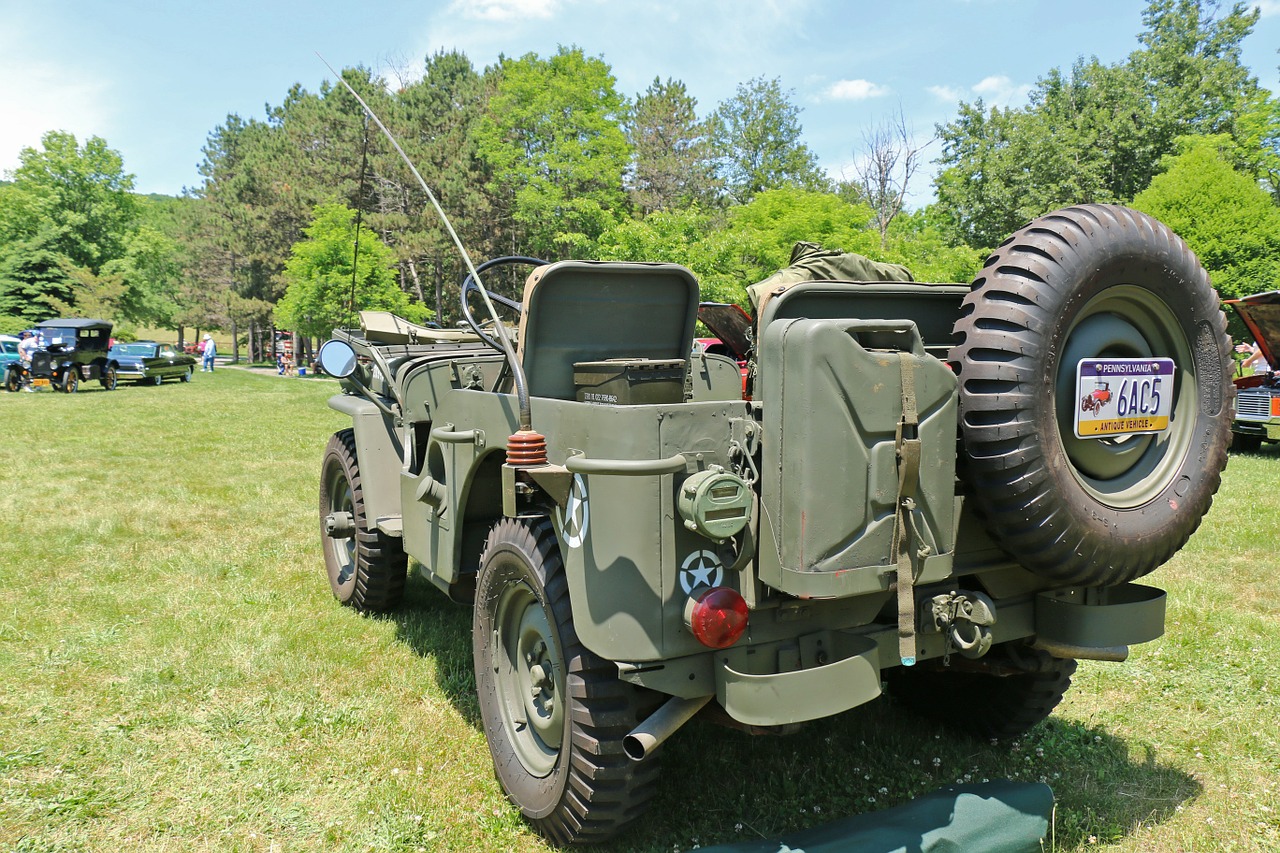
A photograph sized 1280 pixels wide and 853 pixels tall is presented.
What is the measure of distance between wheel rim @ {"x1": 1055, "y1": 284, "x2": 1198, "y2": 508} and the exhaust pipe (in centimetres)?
135

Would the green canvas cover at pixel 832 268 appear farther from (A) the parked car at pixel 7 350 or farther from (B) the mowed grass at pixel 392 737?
(A) the parked car at pixel 7 350

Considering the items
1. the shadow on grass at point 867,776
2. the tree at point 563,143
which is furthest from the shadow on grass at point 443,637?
the tree at point 563,143

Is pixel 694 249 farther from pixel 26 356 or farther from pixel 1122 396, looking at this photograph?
pixel 1122 396

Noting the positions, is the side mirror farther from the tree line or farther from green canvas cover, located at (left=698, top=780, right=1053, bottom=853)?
the tree line

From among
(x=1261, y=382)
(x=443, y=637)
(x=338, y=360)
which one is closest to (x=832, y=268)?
(x=338, y=360)

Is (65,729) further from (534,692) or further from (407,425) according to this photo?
(534,692)

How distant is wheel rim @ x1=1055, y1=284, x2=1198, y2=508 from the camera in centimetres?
286

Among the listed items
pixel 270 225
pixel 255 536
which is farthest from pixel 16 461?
pixel 270 225

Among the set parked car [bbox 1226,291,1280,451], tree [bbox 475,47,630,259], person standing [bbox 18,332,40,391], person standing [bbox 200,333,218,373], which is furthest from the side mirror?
person standing [bbox 200,333,218,373]

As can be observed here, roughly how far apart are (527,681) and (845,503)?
152cm

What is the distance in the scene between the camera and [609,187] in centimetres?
2873

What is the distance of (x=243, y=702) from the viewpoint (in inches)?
171

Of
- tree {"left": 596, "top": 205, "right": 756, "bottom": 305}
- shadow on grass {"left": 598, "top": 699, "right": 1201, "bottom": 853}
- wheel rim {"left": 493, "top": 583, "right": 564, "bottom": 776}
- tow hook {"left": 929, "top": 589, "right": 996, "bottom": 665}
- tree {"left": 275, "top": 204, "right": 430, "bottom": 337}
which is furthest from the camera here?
tree {"left": 275, "top": 204, "right": 430, "bottom": 337}

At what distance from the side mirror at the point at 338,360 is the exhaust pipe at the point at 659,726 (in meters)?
3.09
